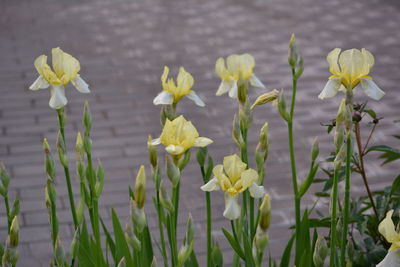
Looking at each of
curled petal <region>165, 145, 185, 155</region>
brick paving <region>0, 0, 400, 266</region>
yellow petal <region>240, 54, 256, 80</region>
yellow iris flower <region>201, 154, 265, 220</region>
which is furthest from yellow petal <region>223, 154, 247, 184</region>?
brick paving <region>0, 0, 400, 266</region>

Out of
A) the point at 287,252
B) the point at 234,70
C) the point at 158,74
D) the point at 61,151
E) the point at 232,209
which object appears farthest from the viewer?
the point at 158,74

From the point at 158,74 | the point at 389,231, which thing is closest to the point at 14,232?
the point at 389,231

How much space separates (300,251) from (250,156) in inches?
112

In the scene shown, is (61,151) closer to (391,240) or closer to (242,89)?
(242,89)

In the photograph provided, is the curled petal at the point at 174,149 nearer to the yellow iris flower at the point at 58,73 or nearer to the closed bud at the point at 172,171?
the closed bud at the point at 172,171

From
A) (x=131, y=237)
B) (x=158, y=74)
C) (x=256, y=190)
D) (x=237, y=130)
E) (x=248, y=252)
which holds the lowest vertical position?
(x=158, y=74)

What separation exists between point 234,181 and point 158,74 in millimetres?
4951

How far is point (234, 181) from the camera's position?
6.59ft

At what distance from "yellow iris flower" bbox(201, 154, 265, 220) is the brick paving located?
6.90 feet

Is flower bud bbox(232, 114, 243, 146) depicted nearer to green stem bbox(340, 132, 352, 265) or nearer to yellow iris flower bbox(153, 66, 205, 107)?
yellow iris flower bbox(153, 66, 205, 107)

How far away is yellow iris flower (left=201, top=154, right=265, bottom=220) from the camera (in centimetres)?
195

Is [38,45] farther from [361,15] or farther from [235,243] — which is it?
[235,243]

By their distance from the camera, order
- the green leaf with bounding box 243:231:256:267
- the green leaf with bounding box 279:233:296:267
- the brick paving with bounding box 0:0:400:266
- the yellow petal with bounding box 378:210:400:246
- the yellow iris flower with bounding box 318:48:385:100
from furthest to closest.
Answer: the brick paving with bounding box 0:0:400:266 → the green leaf with bounding box 279:233:296:267 → the green leaf with bounding box 243:231:256:267 → the yellow iris flower with bounding box 318:48:385:100 → the yellow petal with bounding box 378:210:400:246

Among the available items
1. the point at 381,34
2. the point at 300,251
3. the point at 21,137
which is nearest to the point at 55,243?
the point at 300,251
